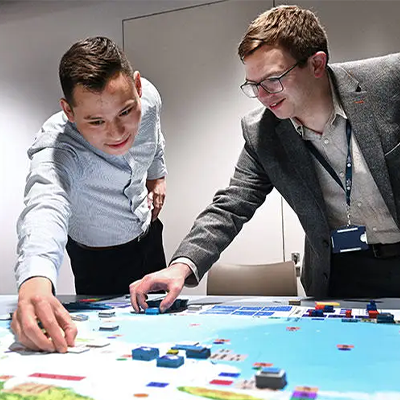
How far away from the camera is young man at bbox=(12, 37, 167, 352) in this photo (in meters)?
0.97

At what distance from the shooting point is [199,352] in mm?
696

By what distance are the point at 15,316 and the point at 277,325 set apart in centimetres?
47

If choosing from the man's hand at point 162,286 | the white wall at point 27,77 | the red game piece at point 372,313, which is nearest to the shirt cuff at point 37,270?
the man's hand at point 162,286

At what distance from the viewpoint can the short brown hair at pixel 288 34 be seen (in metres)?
1.26

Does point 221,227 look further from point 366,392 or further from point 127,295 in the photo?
point 366,392

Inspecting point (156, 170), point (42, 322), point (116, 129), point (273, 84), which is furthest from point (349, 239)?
point (156, 170)

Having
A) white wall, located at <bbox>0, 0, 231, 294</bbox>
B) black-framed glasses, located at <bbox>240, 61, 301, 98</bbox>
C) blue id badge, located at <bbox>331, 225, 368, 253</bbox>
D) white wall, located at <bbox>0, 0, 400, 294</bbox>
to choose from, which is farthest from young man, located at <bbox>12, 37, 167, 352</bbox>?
white wall, located at <bbox>0, 0, 231, 294</bbox>

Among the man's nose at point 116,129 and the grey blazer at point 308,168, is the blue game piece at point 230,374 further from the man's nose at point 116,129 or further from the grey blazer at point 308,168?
the man's nose at point 116,129

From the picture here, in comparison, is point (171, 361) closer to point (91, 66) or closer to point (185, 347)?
point (185, 347)

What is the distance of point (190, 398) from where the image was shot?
0.54 meters

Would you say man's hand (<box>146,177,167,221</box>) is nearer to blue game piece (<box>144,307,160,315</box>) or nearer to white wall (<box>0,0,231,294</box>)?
blue game piece (<box>144,307,160,315</box>)

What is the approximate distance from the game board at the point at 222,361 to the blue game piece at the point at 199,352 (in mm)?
11

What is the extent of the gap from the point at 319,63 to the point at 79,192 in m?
0.83

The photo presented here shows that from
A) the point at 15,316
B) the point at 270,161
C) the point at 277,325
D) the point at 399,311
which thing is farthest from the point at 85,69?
the point at 399,311
